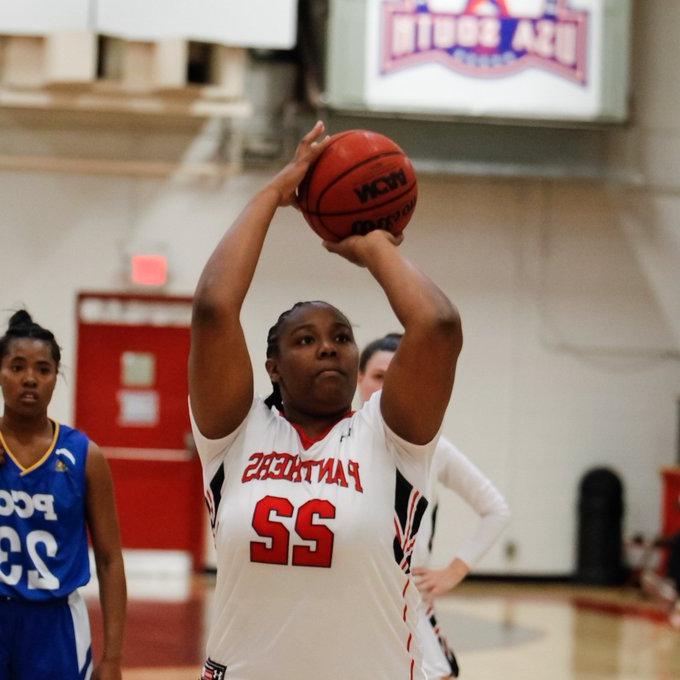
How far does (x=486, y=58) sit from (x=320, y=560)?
30.0 ft

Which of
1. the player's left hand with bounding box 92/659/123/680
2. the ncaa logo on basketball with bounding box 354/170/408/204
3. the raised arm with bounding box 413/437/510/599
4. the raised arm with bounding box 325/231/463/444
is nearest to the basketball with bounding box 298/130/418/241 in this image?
the ncaa logo on basketball with bounding box 354/170/408/204

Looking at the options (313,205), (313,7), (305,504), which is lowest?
(305,504)

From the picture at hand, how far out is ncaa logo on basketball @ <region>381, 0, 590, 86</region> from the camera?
11.1 meters

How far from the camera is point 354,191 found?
9.75ft

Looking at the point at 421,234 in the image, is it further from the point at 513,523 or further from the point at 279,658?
the point at 279,658

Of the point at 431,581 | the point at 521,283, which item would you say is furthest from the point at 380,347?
the point at 521,283

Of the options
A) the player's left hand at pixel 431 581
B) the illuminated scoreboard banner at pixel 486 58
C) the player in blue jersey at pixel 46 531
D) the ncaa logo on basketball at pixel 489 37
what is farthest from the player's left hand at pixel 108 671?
the ncaa logo on basketball at pixel 489 37

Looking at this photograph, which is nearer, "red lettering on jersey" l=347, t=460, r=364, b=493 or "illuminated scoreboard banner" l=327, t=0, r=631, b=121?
"red lettering on jersey" l=347, t=460, r=364, b=493

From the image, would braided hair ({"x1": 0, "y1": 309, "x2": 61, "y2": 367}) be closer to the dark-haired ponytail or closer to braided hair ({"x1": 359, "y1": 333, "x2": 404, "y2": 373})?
the dark-haired ponytail

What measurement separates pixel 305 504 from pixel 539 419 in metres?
9.81

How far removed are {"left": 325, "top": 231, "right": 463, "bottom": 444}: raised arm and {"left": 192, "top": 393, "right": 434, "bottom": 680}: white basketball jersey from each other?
0.06m

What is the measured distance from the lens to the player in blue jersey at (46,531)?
3521 millimetres

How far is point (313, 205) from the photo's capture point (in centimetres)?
302

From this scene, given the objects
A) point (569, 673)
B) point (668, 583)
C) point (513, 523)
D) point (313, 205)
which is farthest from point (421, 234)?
point (313, 205)
